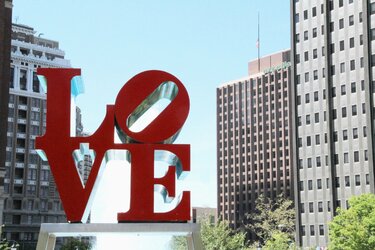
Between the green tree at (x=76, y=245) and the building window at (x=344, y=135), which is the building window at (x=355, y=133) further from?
the green tree at (x=76, y=245)

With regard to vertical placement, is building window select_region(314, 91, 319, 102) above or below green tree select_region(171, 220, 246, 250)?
above

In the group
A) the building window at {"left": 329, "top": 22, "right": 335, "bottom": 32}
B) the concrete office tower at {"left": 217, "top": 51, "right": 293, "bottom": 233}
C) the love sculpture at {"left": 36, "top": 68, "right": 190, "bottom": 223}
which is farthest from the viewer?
the concrete office tower at {"left": 217, "top": 51, "right": 293, "bottom": 233}

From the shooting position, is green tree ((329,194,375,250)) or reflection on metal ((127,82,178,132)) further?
green tree ((329,194,375,250))

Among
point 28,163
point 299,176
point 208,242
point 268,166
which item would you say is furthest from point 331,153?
point 268,166

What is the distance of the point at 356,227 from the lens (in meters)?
68.7

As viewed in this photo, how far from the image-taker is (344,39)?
341 ft

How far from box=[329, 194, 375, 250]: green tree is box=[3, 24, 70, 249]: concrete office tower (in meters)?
68.8

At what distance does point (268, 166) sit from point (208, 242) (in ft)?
321

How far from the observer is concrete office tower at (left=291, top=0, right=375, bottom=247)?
99250mm

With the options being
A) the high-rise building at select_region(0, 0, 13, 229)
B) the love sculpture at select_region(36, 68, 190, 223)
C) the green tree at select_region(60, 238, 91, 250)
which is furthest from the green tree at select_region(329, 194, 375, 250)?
the love sculpture at select_region(36, 68, 190, 223)

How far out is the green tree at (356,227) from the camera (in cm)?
6812

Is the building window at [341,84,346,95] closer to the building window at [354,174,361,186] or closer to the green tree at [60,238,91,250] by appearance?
the building window at [354,174,361,186]

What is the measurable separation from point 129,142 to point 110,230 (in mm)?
2689

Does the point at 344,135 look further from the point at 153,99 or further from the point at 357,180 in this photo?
the point at 153,99
